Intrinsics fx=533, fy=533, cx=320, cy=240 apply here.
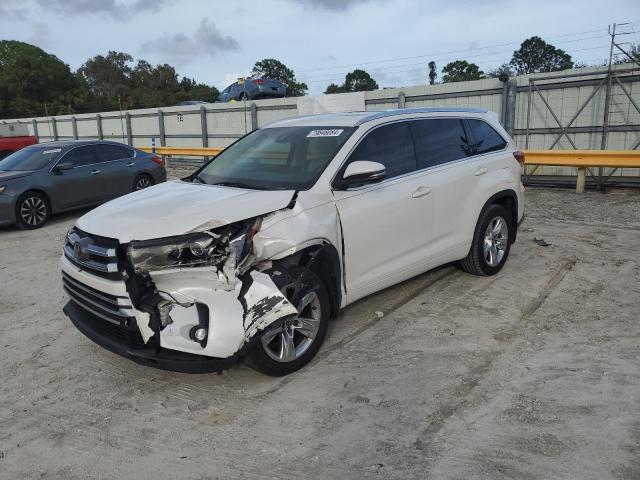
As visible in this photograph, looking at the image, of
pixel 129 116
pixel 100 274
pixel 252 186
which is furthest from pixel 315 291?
pixel 129 116

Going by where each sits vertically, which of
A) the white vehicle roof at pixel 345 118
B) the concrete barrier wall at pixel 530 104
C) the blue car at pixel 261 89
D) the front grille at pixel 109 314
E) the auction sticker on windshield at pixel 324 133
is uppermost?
the blue car at pixel 261 89

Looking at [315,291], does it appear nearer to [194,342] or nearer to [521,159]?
[194,342]

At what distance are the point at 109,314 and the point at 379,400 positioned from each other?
1.85m

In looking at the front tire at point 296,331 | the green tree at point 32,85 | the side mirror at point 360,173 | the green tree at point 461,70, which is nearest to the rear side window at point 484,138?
the side mirror at point 360,173

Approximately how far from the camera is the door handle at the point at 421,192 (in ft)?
15.4

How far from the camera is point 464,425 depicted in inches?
124

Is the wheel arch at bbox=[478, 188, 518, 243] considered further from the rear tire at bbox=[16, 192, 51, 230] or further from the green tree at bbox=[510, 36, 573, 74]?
the green tree at bbox=[510, 36, 573, 74]

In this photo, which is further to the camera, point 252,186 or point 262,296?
point 252,186

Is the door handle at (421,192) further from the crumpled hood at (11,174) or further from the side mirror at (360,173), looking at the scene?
the crumpled hood at (11,174)

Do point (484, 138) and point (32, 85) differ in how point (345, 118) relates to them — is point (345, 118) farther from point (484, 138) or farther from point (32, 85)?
point (32, 85)

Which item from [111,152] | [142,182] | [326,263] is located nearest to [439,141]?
[326,263]

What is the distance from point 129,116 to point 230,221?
76.8 feet

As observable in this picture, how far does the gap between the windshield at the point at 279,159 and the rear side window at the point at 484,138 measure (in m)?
1.83

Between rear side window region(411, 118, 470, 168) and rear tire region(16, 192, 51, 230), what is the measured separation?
7.41 m
